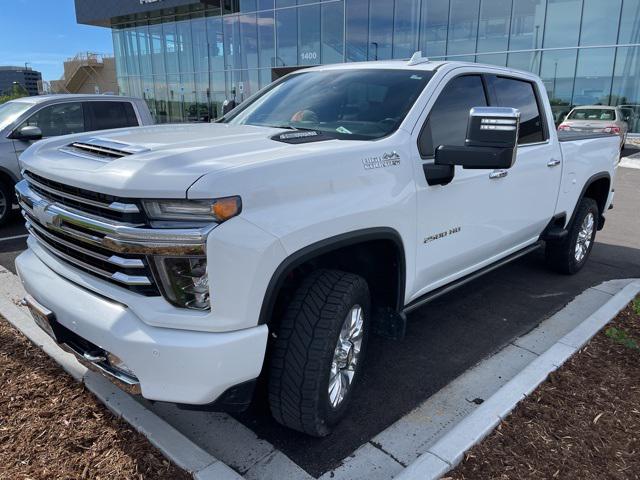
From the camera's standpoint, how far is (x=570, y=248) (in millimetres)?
5391

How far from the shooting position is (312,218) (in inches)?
94.2

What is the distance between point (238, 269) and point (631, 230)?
7611 millimetres

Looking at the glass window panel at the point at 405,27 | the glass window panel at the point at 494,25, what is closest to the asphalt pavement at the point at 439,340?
the glass window panel at the point at 494,25

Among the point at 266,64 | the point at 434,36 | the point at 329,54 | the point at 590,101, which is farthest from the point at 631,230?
the point at 266,64

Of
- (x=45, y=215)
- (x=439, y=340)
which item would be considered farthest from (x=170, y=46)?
(x=45, y=215)

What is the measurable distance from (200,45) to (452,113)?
2985 centimetres

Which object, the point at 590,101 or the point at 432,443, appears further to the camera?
the point at 590,101

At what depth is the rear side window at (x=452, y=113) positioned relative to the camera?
3.24 metres

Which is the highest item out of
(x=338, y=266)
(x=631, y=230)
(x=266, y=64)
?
(x=266, y=64)

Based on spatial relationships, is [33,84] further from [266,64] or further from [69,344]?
[69,344]

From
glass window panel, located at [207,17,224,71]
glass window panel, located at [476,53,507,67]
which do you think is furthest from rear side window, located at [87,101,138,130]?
glass window panel, located at [207,17,224,71]

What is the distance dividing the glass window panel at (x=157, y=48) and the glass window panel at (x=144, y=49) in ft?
1.25

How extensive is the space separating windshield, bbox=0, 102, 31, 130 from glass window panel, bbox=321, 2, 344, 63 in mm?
17845

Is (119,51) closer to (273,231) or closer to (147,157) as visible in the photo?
(147,157)
